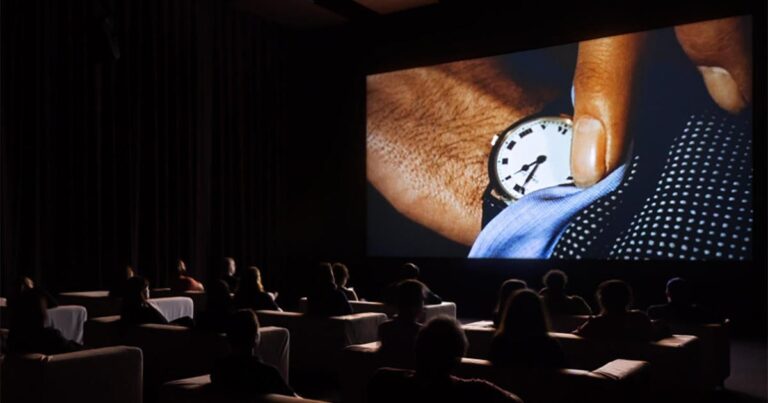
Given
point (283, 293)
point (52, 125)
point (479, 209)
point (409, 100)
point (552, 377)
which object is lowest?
point (283, 293)

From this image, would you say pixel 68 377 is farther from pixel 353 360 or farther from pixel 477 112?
pixel 477 112

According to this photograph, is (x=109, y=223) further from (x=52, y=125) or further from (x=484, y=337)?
(x=484, y=337)

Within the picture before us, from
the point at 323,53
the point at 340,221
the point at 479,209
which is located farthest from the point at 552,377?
the point at 323,53

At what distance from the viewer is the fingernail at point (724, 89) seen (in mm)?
6551

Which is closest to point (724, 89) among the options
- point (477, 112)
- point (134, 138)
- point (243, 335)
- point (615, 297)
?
point (477, 112)

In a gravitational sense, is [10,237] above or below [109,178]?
below

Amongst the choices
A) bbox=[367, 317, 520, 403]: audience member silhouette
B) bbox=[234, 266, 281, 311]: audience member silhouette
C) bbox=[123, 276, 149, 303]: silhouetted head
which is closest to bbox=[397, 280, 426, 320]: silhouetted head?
bbox=[367, 317, 520, 403]: audience member silhouette

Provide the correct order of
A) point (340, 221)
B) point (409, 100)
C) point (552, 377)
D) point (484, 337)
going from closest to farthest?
A: point (552, 377) → point (484, 337) → point (409, 100) → point (340, 221)

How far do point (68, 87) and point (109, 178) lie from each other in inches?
43.4

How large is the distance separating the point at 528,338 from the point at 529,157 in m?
5.41

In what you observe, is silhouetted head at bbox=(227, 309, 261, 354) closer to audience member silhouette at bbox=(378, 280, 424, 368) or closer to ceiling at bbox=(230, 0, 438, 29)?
audience member silhouette at bbox=(378, 280, 424, 368)

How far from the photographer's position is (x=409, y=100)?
9.00 meters

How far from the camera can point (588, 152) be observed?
7332mm

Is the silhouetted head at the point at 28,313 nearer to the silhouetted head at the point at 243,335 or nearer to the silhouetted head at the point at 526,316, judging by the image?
the silhouetted head at the point at 243,335
